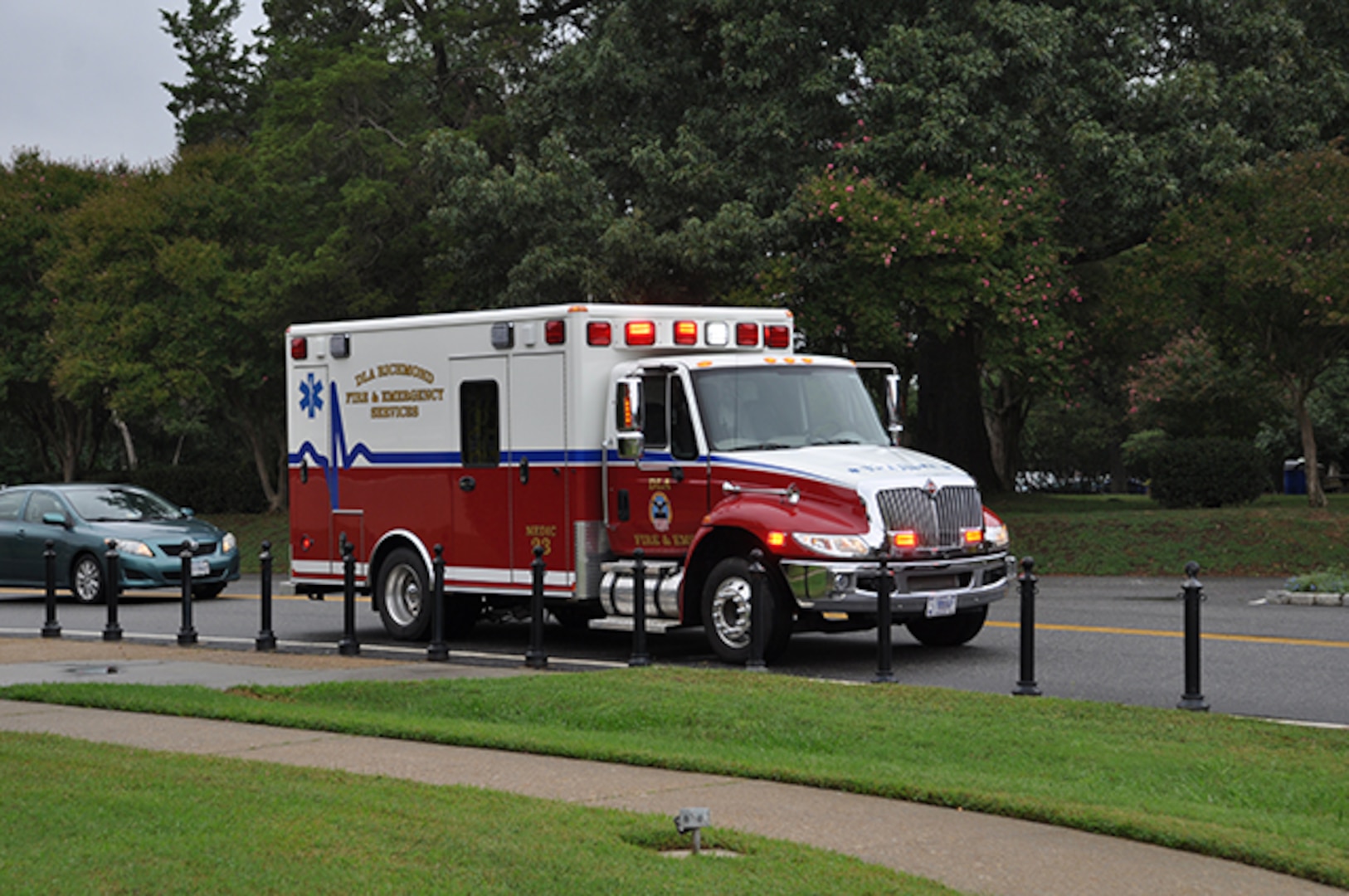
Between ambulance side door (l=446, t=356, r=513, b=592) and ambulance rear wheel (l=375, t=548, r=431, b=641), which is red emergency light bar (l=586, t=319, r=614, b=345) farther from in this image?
ambulance rear wheel (l=375, t=548, r=431, b=641)

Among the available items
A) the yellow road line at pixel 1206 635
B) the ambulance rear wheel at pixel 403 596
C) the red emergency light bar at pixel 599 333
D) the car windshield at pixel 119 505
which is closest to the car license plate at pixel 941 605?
the yellow road line at pixel 1206 635

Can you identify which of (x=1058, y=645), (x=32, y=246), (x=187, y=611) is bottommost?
(x=1058, y=645)

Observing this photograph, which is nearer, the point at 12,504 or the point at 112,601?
the point at 112,601

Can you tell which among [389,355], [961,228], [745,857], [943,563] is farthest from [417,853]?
[961,228]

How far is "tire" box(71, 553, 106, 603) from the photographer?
21781 mm

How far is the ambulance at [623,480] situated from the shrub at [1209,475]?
711 inches

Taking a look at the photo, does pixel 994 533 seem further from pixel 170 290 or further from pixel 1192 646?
pixel 170 290

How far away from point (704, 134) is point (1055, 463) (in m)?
57.3

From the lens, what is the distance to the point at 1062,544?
27125 millimetres

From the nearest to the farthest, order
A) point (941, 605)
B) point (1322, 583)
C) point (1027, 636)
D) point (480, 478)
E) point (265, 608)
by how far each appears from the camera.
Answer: point (1027, 636) < point (941, 605) < point (480, 478) < point (265, 608) < point (1322, 583)

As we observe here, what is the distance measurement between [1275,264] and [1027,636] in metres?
17.7

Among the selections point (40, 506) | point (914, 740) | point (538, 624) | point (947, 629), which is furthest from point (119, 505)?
point (914, 740)

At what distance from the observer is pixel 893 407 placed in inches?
607

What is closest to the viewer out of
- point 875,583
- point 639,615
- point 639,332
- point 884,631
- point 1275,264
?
point 884,631
